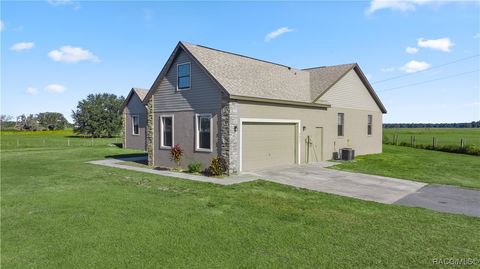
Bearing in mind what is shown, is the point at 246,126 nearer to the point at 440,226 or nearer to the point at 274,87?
the point at 274,87

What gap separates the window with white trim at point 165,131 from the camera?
17.0m

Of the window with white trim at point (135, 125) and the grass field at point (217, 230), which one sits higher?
the window with white trim at point (135, 125)

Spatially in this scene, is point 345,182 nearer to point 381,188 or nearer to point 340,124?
point 381,188

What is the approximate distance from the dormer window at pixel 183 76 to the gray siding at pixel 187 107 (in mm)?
230

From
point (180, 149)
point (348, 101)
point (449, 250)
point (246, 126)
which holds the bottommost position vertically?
point (449, 250)

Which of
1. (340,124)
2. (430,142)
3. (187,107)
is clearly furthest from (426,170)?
(430,142)

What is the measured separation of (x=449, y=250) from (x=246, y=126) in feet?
33.5

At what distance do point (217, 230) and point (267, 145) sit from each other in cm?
983

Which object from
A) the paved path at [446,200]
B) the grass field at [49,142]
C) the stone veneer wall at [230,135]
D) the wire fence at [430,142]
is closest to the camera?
the paved path at [446,200]

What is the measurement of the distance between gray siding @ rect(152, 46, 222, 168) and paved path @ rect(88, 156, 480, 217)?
1.40 meters

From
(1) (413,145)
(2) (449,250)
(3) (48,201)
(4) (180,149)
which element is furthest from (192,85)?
(1) (413,145)

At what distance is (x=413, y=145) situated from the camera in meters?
31.1

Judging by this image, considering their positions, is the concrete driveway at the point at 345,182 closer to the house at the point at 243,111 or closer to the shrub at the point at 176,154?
the house at the point at 243,111

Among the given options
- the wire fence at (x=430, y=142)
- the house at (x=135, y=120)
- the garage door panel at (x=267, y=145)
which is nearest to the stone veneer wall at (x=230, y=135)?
the garage door panel at (x=267, y=145)
